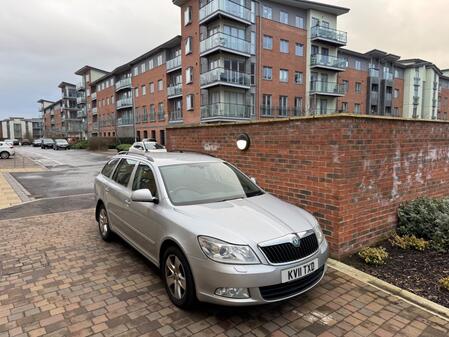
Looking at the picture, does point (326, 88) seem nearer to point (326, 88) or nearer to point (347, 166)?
point (326, 88)

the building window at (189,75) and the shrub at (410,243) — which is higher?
the building window at (189,75)

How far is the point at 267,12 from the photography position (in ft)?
100

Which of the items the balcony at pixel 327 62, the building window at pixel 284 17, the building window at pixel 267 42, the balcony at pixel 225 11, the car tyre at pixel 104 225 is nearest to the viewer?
the car tyre at pixel 104 225

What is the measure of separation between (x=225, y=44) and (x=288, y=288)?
2735 centimetres

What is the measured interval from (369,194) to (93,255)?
4130mm

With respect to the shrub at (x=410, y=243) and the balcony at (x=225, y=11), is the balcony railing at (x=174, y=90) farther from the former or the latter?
the shrub at (x=410, y=243)

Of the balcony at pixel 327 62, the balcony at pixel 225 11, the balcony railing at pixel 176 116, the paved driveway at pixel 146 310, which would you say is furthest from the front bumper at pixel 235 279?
the balcony at pixel 327 62

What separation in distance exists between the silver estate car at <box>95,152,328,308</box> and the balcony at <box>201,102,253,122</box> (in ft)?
80.2

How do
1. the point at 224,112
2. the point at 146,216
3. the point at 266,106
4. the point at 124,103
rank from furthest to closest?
1. the point at 124,103
2. the point at 266,106
3. the point at 224,112
4. the point at 146,216

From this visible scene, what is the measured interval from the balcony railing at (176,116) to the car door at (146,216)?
3158cm

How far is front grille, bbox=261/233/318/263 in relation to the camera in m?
2.77

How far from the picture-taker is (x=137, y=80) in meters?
42.9

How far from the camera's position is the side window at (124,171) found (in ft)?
14.7

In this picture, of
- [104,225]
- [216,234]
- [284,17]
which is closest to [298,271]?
[216,234]
